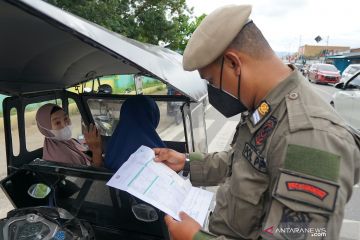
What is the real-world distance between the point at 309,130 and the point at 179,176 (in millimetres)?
A: 942

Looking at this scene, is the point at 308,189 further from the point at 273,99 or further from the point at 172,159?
the point at 172,159

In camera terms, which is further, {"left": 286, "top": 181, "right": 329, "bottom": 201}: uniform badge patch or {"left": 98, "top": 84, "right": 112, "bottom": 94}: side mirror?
{"left": 98, "top": 84, "right": 112, "bottom": 94}: side mirror

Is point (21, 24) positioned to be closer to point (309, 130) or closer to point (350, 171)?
point (309, 130)

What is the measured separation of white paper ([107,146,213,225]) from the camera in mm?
1602

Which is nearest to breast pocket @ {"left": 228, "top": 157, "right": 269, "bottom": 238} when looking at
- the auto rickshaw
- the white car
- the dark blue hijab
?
the auto rickshaw

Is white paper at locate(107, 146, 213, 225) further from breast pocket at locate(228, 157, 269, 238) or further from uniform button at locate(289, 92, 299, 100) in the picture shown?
uniform button at locate(289, 92, 299, 100)

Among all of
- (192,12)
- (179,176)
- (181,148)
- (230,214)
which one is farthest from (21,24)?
(192,12)

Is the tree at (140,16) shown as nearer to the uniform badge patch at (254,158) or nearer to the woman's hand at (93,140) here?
the woman's hand at (93,140)

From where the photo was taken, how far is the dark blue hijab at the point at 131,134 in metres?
2.27

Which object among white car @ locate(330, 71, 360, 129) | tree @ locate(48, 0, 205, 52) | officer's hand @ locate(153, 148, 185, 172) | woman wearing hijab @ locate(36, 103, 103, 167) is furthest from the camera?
tree @ locate(48, 0, 205, 52)

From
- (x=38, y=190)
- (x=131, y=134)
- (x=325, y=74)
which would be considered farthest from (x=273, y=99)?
(x=325, y=74)

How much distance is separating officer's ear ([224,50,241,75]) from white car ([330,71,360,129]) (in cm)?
657

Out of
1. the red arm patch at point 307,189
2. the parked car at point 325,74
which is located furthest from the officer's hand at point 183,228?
the parked car at point 325,74

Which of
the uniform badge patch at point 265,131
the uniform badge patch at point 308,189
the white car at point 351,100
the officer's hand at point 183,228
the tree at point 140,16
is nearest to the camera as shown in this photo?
the uniform badge patch at point 308,189
